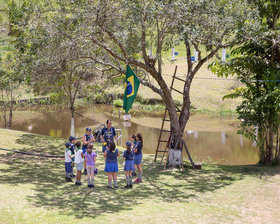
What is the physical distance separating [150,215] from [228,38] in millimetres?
8460

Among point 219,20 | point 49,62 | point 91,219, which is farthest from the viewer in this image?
point 49,62

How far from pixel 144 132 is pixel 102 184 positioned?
591 inches

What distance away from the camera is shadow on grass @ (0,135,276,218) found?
935 cm

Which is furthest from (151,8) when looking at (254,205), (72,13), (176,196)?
(254,205)

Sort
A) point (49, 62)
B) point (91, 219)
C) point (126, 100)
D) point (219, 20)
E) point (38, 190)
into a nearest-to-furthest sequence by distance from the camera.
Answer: point (91, 219), point (38, 190), point (126, 100), point (219, 20), point (49, 62)

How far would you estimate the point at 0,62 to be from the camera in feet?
73.9

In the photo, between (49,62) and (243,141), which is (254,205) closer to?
(49,62)

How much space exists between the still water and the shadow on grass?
5000mm

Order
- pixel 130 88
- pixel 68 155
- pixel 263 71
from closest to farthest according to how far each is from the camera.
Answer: pixel 68 155, pixel 130 88, pixel 263 71

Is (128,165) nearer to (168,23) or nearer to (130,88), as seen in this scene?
(130,88)

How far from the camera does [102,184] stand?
1156 centimetres

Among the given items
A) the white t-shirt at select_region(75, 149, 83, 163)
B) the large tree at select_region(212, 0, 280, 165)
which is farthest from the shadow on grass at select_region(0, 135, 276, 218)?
the large tree at select_region(212, 0, 280, 165)

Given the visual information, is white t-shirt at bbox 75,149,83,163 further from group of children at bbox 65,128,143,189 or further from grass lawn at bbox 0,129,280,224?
grass lawn at bbox 0,129,280,224

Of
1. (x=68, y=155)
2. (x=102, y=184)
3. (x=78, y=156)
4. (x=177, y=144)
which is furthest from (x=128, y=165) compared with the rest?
(x=177, y=144)
